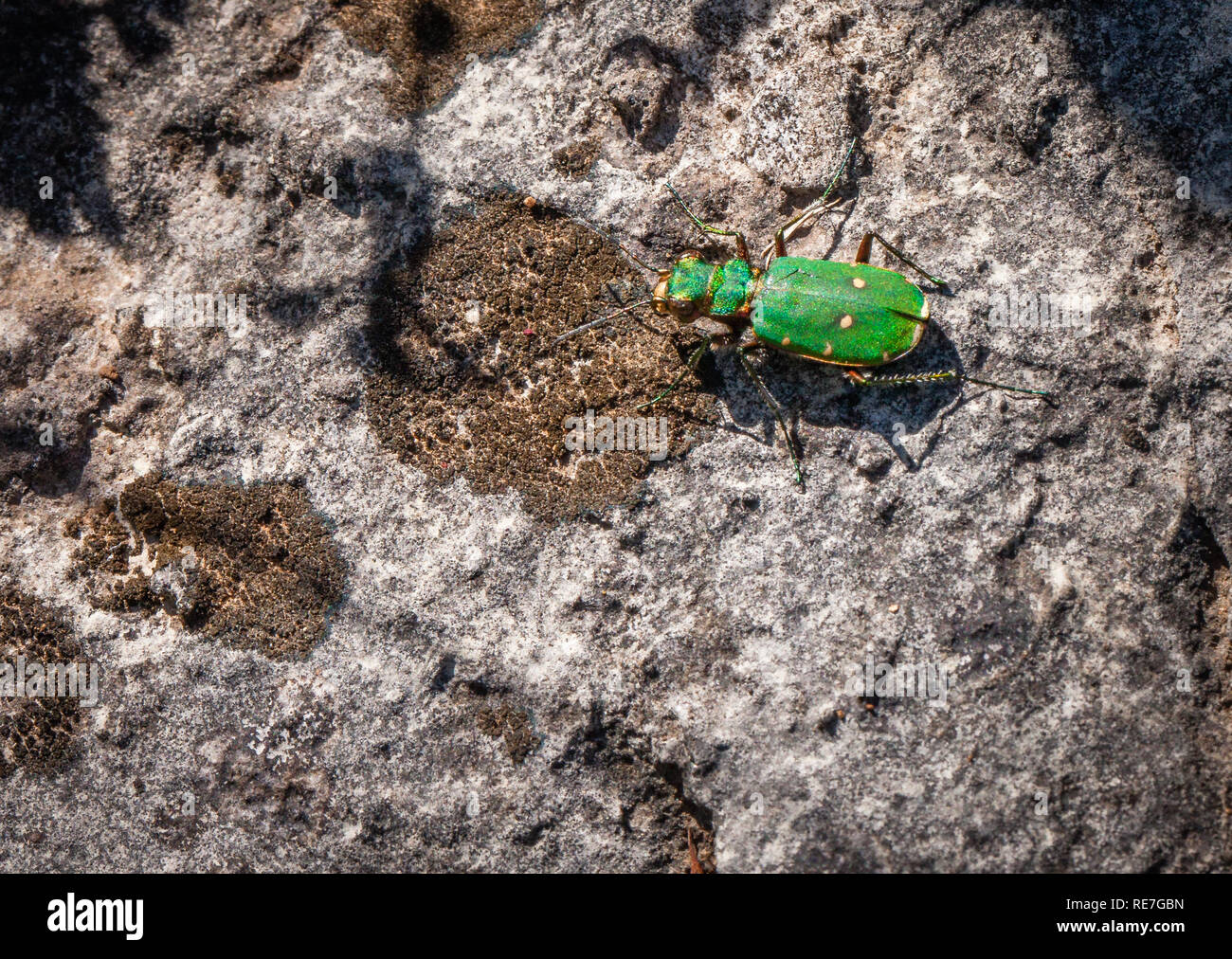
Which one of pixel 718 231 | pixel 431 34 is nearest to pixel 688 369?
pixel 718 231

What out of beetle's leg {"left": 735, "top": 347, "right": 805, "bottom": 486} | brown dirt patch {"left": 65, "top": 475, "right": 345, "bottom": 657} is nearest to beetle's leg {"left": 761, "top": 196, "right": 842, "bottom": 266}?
beetle's leg {"left": 735, "top": 347, "right": 805, "bottom": 486}

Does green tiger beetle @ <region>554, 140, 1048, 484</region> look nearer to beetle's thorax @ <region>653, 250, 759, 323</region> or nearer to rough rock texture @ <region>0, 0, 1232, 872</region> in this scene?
beetle's thorax @ <region>653, 250, 759, 323</region>

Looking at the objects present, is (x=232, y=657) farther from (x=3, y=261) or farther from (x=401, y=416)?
(x=3, y=261)

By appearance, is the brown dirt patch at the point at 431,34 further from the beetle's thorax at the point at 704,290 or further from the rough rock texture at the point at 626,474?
the beetle's thorax at the point at 704,290

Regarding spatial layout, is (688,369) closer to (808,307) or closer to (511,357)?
(808,307)

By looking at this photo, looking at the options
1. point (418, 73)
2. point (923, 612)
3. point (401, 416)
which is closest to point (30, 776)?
point (401, 416)
